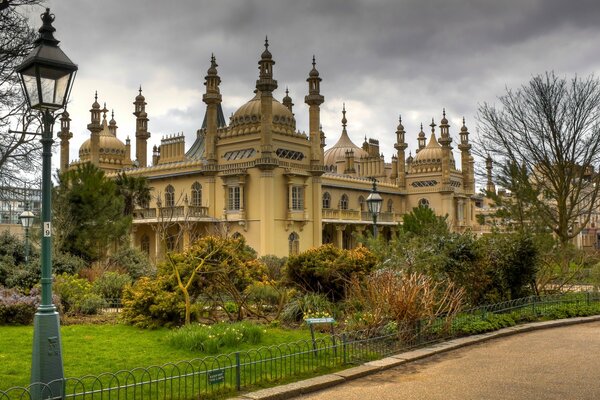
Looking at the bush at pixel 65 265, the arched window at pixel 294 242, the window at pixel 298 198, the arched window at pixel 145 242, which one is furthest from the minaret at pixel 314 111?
the bush at pixel 65 265

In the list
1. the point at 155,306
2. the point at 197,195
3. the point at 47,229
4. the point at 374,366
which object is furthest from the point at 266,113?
the point at 47,229

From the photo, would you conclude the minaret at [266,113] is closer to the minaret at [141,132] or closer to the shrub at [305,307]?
the minaret at [141,132]

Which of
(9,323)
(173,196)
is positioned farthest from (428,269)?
(173,196)

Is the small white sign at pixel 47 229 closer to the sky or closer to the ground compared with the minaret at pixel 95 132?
closer to the ground

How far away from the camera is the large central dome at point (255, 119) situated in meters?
34.6

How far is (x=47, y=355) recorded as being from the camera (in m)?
→ 6.05

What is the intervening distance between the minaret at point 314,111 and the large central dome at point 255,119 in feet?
4.54

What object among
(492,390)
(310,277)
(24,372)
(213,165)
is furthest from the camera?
(213,165)

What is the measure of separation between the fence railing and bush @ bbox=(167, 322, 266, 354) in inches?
19.8

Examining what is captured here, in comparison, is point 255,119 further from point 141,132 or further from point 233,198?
point 141,132

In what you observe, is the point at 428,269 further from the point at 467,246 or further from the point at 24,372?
the point at 24,372

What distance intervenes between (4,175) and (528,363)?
14.7m

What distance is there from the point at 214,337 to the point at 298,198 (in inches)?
1008

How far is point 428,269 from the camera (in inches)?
515
